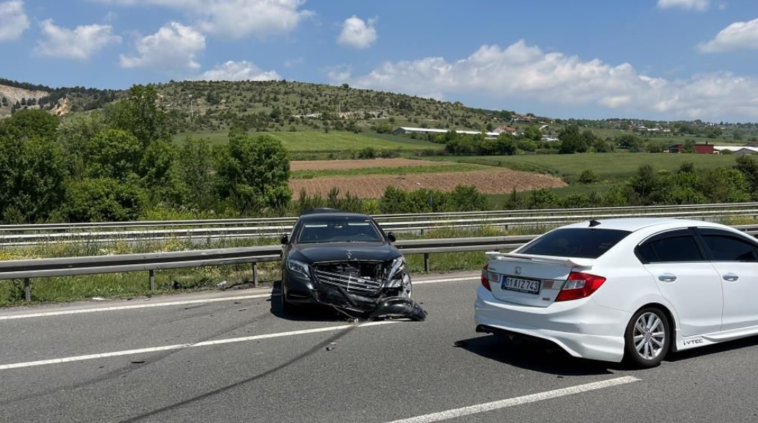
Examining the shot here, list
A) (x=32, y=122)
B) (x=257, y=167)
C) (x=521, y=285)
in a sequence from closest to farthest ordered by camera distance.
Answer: (x=521, y=285) → (x=257, y=167) → (x=32, y=122)

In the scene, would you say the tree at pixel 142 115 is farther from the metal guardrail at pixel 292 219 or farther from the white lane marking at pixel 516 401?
the white lane marking at pixel 516 401

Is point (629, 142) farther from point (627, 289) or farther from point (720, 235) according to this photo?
point (627, 289)

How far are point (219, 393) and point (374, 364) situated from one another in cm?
162

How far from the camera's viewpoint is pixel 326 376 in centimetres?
602

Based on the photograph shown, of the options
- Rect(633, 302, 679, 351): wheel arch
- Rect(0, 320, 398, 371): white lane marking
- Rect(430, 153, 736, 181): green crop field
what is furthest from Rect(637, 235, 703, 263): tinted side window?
Rect(430, 153, 736, 181): green crop field

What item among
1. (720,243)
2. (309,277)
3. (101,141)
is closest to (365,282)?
(309,277)

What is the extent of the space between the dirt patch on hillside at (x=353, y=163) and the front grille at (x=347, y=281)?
253 feet

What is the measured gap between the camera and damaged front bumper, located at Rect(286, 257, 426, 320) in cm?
841

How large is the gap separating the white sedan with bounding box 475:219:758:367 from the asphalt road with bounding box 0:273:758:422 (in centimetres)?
34

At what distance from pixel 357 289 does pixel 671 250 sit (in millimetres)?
3863

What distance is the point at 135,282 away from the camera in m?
11.4

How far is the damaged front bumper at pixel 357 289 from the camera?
8.41 m

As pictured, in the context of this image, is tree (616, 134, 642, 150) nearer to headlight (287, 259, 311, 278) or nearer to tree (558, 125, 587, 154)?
tree (558, 125, 587, 154)

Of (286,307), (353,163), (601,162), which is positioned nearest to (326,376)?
(286,307)
